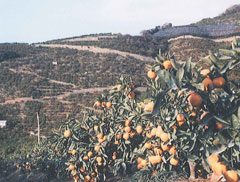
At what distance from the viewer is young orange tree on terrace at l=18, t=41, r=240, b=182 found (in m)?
1.94

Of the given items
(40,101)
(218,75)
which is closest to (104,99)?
(218,75)

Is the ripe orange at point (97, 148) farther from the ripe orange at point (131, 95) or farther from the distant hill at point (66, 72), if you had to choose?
the distant hill at point (66, 72)

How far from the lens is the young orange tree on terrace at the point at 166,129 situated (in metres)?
1.94

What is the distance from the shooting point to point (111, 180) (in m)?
5.17

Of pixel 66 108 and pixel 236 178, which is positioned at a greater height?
pixel 236 178

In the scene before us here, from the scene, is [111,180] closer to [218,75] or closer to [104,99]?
[104,99]

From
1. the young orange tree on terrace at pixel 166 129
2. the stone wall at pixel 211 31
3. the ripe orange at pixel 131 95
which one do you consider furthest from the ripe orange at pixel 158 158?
the stone wall at pixel 211 31

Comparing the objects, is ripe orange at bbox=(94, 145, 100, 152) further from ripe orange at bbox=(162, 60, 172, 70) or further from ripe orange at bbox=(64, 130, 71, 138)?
ripe orange at bbox=(162, 60, 172, 70)

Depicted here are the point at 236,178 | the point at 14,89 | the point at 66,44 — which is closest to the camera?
the point at 236,178

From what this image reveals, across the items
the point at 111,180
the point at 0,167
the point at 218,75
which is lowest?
the point at 0,167

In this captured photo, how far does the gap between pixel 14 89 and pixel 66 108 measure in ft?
23.1

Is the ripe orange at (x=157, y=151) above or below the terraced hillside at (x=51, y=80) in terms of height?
above

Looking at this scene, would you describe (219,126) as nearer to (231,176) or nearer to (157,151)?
(231,176)

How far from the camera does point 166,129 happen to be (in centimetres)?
295
